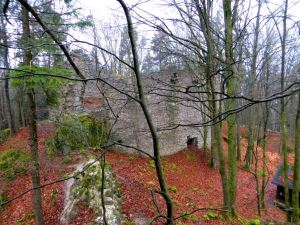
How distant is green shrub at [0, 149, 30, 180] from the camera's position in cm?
881

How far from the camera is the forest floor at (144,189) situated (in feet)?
22.7

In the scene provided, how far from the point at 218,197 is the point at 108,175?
15.0ft

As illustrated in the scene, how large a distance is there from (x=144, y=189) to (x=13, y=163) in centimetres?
548

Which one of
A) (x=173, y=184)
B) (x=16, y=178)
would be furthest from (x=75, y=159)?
(x=173, y=184)

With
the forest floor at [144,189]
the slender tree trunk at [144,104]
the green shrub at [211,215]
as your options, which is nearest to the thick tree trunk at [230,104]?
the green shrub at [211,215]

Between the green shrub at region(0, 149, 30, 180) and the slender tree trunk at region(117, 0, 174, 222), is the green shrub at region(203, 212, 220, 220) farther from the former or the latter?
the slender tree trunk at region(117, 0, 174, 222)

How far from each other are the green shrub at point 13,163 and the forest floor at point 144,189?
32 cm

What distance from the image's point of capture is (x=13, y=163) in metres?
9.60

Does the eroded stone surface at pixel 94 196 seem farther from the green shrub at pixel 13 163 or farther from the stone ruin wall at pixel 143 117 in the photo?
the green shrub at pixel 13 163

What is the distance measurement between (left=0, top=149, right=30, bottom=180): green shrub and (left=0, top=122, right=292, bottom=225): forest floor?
0.32 metres

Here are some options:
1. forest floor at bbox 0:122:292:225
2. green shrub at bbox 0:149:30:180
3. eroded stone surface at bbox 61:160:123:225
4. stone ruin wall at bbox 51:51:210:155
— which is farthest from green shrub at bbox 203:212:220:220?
green shrub at bbox 0:149:30:180

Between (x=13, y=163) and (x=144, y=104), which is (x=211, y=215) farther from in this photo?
(x=13, y=163)

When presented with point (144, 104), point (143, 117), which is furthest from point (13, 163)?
point (144, 104)

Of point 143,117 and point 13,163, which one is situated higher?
point 143,117
